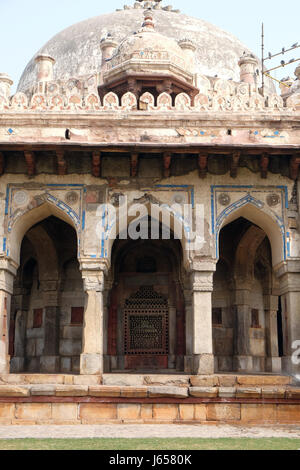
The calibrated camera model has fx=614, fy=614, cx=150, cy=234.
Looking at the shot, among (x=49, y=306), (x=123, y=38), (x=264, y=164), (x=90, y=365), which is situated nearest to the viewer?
Answer: (x=90, y=365)

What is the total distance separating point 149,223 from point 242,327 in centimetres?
307

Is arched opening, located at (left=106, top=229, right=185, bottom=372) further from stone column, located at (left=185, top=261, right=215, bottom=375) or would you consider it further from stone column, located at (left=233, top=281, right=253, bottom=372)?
stone column, located at (left=185, top=261, right=215, bottom=375)

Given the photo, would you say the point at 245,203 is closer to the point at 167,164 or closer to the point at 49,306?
the point at 167,164

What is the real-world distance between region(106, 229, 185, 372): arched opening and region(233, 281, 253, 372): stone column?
46.0 inches

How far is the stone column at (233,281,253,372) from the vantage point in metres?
13.3

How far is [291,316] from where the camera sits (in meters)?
10.7

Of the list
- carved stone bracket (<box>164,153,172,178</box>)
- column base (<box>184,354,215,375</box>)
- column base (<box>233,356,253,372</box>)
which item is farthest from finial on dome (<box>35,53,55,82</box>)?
column base (<box>184,354,215,375</box>)

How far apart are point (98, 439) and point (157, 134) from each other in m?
5.92

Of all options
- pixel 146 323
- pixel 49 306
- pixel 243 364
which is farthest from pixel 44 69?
pixel 243 364

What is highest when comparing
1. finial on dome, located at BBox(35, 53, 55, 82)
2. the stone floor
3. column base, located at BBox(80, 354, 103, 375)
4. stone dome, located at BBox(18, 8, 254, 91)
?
stone dome, located at BBox(18, 8, 254, 91)

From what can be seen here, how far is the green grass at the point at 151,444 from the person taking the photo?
7.09 meters

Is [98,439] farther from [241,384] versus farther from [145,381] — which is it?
[241,384]

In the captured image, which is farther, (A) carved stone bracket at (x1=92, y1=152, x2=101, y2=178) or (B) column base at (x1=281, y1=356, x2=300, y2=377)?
(A) carved stone bracket at (x1=92, y1=152, x2=101, y2=178)

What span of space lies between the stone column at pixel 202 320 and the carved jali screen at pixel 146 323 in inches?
117
